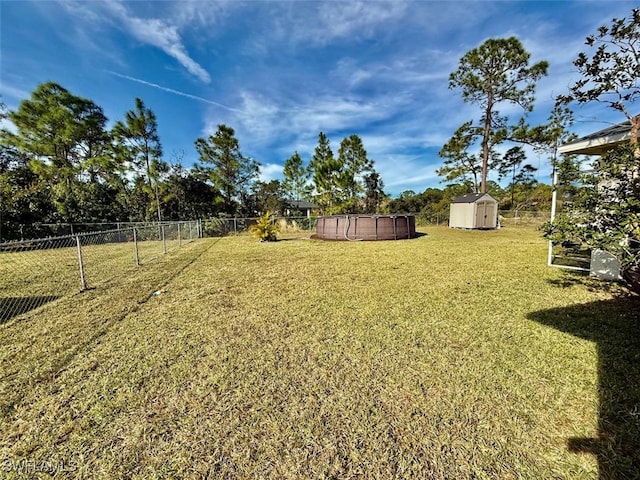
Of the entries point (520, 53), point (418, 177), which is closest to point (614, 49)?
point (520, 53)

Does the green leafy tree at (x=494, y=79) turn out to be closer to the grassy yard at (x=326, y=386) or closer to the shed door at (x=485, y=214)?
the shed door at (x=485, y=214)

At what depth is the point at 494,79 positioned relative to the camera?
1714cm

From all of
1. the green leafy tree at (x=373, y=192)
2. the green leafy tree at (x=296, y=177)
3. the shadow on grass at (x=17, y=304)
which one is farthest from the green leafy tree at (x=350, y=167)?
the shadow on grass at (x=17, y=304)

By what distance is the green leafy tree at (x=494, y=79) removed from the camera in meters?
16.3

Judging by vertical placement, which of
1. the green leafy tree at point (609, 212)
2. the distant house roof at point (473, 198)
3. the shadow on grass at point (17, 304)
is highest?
the distant house roof at point (473, 198)

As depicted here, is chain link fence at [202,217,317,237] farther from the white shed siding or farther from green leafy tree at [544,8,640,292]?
green leafy tree at [544,8,640,292]

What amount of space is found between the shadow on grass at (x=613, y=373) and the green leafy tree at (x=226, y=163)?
21.5 m

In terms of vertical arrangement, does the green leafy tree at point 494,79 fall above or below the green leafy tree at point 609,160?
above

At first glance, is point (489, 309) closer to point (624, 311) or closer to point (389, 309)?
point (389, 309)

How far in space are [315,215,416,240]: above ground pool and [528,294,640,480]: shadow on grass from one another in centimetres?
893

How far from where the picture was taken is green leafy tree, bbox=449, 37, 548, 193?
16.3 m

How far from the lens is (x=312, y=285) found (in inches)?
200

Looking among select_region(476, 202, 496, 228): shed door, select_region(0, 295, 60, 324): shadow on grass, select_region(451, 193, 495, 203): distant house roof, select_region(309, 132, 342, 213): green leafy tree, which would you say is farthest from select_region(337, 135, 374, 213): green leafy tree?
select_region(0, 295, 60, 324): shadow on grass

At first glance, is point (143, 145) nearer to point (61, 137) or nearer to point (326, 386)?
point (61, 137)
